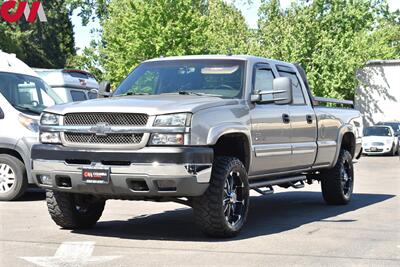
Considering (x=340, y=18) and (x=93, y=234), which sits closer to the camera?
(x=93, y=234)

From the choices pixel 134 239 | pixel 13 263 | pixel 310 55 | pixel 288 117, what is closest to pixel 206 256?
pixel 134 239

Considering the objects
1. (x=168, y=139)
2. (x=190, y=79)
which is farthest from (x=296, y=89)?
(x=168, y=139)

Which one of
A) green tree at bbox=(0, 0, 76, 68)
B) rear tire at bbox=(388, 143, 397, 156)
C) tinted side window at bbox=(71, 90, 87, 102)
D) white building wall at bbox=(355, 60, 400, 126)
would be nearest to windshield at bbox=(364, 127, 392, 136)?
rear tire at bbox=(388, 143, 397, 156)

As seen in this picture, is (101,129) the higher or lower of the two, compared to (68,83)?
higher

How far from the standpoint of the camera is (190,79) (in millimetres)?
8680

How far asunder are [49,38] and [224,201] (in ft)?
226

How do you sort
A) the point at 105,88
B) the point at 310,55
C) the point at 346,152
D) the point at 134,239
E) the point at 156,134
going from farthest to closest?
the point at 310,55, the point at 346,152, the point at 105,88, the point at 134,239, the point at 156,134

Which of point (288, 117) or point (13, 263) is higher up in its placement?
point (288, 117)

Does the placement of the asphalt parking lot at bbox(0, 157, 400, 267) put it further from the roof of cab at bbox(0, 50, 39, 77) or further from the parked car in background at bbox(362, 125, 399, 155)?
the parked car in background at bbox(362, 125, 399, 155)

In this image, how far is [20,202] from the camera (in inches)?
459

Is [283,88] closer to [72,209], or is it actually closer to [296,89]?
[296,89]

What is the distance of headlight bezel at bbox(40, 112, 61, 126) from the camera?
7.79 m

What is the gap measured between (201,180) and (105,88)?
2.60 meters

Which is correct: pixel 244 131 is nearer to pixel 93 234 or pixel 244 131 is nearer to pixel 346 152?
pixel 93 234
